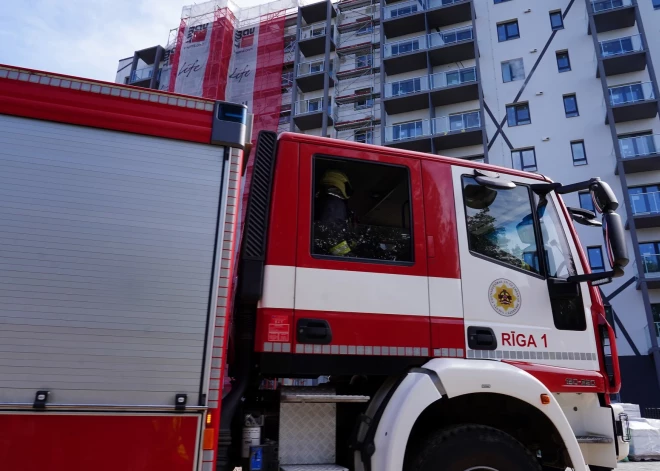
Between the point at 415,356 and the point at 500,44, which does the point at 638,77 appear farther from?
the point at 415,356

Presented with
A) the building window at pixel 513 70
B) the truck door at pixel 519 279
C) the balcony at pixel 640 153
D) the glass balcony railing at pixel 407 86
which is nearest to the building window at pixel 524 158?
the balcony at pixel 640 153

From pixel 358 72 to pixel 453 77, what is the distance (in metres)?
7.43

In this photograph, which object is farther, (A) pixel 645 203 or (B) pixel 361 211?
(A) pixel 645 203

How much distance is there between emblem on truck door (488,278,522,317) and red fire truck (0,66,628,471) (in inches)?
0.6

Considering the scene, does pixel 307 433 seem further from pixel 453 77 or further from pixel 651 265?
pixel 453 77

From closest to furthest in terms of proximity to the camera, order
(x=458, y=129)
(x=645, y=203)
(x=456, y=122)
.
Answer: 1. (x=645, y=203)
2. (x=458, y=129)
3. (x=456, y=122)

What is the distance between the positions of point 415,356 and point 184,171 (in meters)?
1.92

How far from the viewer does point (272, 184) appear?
332 cm

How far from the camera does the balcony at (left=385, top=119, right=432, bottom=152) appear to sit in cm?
2534

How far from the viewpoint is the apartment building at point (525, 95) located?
2092cm

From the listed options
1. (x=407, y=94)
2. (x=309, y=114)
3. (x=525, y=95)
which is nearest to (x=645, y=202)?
(x=525, y=95)

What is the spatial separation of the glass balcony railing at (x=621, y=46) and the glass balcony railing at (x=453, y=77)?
20.6 feet

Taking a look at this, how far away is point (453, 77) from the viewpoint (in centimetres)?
2658

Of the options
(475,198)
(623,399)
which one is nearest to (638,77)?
(623,399)
